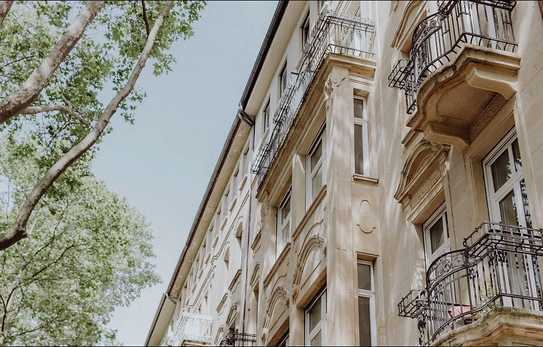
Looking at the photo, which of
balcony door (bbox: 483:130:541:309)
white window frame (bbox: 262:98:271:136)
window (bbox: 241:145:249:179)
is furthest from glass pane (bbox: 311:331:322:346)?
window (bbox: 241:145:249:179)

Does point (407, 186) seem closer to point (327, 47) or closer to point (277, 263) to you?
point (327, 47)

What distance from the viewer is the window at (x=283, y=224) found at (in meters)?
17.3

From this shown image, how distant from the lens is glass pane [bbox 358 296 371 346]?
11734 millimetres

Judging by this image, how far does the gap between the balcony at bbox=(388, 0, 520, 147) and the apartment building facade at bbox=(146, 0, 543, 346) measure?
0.02m

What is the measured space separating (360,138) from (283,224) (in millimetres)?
4284

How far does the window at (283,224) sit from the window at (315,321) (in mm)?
3402

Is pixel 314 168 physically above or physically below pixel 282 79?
below

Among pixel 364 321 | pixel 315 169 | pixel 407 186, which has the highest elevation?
pixel 315 169

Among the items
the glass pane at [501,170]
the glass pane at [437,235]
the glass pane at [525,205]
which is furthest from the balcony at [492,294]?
the glass pane at [437,235]

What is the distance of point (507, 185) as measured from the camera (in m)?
9.74

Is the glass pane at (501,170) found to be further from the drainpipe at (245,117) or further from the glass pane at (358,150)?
the drainpipe at (245,117)

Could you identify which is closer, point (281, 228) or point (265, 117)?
point (281, 228)

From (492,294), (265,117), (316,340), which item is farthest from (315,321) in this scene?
(265,117)

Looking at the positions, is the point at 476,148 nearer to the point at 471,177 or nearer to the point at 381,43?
the point at 471,177
